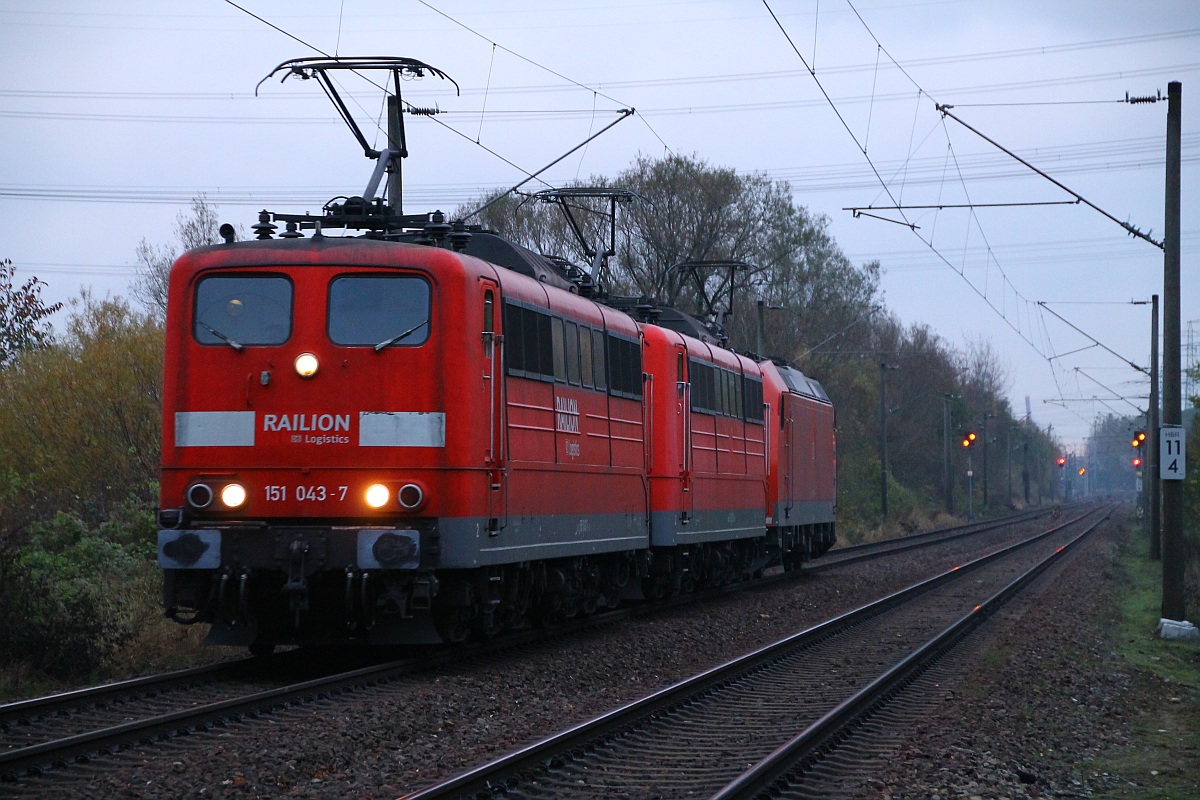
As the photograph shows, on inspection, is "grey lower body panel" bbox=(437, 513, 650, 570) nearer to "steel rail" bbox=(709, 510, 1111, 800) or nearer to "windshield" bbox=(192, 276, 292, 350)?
"windshield" bbox=(192, 276, 292, 350)

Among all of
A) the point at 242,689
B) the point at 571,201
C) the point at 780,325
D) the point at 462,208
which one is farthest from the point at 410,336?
the point at 780,325

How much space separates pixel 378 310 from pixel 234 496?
193 cm

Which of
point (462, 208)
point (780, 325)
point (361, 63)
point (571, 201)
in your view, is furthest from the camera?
point (780, 325)

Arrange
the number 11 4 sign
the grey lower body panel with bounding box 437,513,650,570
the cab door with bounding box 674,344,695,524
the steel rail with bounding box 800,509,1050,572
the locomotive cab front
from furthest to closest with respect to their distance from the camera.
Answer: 1. the steel rail with bounding box 800,509,1050,572
2. the cab door with bounding box 674,344,695,524
3. the number 11 4 sign
4. the grey lower body panel with bounding box 437,513,650,570
5. the locomotive cab front

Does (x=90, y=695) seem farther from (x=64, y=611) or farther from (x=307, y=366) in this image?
(x=307, y=366)

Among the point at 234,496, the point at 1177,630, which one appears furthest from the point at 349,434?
the point at 1177,630

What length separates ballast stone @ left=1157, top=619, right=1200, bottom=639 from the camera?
1766 centimetres

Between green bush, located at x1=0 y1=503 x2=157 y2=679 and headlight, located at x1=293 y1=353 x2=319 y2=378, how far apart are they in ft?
9.60

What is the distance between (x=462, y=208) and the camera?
4572cm

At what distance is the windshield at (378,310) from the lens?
11711 mm

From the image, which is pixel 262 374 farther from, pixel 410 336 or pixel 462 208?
pixel 462 208

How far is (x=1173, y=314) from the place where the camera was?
1855 cm

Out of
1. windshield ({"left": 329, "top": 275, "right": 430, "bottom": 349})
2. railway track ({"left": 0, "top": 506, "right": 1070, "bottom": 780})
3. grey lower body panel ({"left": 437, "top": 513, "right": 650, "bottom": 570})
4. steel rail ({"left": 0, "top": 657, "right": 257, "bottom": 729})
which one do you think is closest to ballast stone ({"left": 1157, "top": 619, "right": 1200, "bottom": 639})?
grey lower body panel ({"left": 437, "top": 513, "right": 650, "bottom": 570})

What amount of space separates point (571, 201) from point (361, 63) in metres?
26.2
